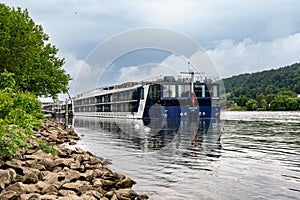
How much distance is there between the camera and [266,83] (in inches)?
6811

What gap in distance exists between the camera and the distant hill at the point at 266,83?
518 ft

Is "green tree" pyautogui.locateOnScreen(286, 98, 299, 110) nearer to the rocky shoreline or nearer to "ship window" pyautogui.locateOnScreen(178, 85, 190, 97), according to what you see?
"ship window" pyautogui.locateOnScreen(178, 85, 190, 97)

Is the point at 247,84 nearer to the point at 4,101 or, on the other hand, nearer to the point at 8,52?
the point at 8,52

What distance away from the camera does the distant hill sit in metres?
158

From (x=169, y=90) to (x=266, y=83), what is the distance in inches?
4584

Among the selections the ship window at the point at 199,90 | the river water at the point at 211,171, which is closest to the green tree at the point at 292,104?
the ship window at the point at 199,90

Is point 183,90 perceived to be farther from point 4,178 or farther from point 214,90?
point 4,178

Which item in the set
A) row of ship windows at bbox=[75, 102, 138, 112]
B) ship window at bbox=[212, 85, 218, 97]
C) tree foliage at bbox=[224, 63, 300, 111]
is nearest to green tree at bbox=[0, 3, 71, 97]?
ship window at bbox=[212, 85, 218, 97]

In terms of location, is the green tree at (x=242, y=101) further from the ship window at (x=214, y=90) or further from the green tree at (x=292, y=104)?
the ship window at (x=214, y=90)

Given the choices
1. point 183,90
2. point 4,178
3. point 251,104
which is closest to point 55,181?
point 4,178

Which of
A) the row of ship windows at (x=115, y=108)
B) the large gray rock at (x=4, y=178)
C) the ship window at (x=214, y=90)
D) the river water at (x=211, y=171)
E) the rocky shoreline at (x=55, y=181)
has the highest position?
the ship window at (x=214, y=90)

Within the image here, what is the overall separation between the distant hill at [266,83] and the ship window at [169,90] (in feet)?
277

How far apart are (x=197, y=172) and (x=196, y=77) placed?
193ft

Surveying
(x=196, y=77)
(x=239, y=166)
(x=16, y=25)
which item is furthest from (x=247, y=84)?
(x=239, y=166)
